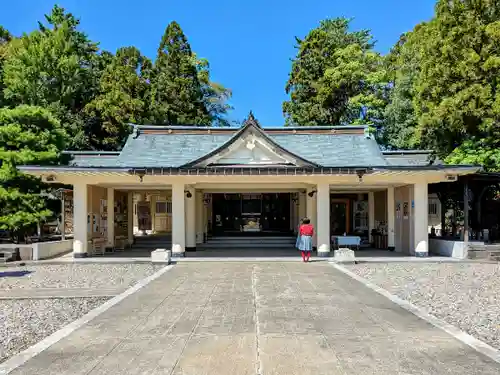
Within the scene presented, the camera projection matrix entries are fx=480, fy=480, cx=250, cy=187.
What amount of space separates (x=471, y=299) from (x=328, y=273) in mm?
4069

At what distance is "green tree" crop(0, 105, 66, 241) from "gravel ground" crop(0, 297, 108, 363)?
711cm

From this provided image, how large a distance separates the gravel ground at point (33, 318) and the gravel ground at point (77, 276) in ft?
5.83

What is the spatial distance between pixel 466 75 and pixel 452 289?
11.3 m

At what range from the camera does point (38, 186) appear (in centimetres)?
1622

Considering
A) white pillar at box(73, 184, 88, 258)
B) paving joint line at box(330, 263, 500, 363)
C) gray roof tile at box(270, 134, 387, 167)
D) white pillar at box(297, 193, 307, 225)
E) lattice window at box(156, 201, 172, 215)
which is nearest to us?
paving joint line at box(330, 263, 500, 363)

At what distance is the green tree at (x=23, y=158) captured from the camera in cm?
1503

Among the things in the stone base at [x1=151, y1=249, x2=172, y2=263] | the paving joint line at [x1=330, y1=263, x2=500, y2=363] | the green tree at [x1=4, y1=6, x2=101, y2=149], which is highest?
the green tree at [x1=4, y1=6, x2=101, y2=149]

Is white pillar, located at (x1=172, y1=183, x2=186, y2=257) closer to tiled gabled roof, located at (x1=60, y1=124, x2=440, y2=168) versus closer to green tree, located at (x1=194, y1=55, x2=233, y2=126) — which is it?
tiled gabled roof, located at (x1=60, y1=124, x2=440, y2=168)

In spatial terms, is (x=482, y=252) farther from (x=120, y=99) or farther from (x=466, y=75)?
(x=120, y=99)

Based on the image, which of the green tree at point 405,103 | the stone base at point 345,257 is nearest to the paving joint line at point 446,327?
the stone base at point 345,257

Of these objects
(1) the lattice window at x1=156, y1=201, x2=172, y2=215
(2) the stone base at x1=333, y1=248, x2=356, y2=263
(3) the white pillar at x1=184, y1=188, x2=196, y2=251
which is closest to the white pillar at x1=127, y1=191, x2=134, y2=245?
→ (3) the white pillar at x1=184, y1=188, x2=196, y2=251

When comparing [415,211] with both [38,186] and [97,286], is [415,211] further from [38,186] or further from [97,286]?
[38,186]

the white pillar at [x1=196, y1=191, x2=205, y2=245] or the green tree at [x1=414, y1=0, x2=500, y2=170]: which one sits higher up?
the green tree at [x1=414, y1=0, x2=500, y2=170]

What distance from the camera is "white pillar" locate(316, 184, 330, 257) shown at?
1578 cm
